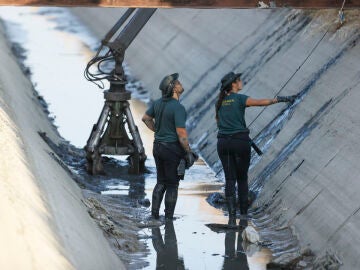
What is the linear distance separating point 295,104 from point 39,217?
879cm

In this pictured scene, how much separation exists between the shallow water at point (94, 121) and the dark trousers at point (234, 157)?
21.7 inches

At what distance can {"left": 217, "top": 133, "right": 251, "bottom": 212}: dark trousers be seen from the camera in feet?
50.3

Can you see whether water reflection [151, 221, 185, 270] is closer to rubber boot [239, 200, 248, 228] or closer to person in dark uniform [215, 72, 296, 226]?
person in dark uniform [215, 72, 296, 226]

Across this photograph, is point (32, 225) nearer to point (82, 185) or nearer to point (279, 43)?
point (82, 185)

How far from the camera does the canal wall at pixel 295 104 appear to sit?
1430 cm

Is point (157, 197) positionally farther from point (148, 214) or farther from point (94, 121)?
point (94, 121)

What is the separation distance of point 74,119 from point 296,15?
5509mm

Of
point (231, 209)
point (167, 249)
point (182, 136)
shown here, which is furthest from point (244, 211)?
point (167, 249)

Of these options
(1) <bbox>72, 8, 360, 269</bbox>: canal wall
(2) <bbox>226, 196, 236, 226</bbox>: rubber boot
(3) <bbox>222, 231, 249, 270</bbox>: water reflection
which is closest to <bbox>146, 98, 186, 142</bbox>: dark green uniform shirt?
(2) <bbox>226, 196, 236, 226</bbox>: rubber boot

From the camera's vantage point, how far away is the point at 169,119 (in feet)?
49.4

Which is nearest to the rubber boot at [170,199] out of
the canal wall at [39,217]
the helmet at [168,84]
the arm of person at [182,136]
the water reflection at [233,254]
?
the arm of person at [182,136]

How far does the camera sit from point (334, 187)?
14570 mm

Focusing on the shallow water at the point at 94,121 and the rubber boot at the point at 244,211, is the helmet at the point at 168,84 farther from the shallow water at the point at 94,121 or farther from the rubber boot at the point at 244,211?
the rubber boot at the point at 244,211

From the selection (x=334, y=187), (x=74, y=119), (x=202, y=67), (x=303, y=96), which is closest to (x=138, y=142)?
(x=303, y=96)
